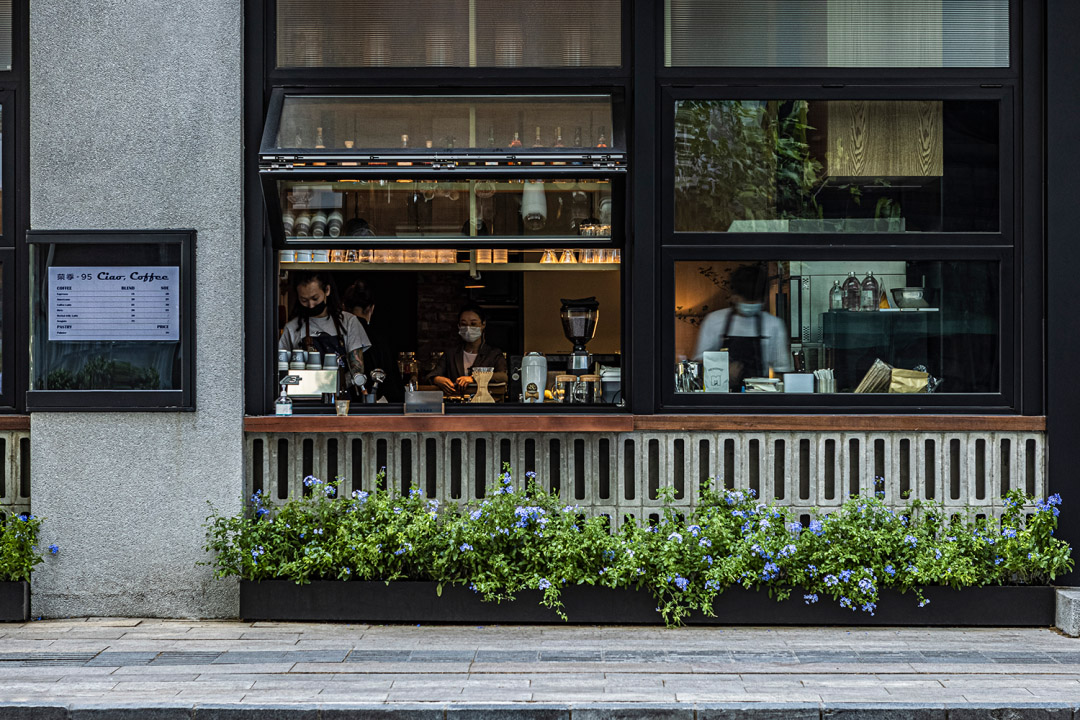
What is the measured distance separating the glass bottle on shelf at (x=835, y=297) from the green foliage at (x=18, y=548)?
5414mm

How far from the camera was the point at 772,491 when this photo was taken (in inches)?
262

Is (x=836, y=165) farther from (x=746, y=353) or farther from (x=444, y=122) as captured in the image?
(x=444, y=122)

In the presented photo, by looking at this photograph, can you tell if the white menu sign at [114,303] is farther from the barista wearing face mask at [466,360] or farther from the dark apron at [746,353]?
the dark apron at [746,353]

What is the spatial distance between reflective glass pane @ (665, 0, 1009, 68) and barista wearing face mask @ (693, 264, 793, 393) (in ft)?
4.80

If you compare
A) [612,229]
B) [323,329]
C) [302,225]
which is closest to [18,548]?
[323,329]

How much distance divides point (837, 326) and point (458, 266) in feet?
8.82

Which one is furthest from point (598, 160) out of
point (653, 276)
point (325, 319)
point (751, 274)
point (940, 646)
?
point (940, 646)

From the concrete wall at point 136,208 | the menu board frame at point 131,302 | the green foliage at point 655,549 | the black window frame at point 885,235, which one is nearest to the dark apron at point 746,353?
the black window frame at point 885,235

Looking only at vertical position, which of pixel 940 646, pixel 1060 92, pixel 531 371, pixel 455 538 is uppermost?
pixel 1060 92

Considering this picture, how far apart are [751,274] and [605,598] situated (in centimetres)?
236

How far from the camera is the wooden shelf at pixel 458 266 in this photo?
23.3 ft

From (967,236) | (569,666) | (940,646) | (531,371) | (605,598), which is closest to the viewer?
(569,666)

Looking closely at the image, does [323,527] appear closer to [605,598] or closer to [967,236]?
[605,598]

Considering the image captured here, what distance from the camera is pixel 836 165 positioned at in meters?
6.91
